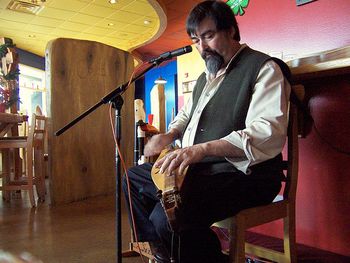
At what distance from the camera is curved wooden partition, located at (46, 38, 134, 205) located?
3.10m

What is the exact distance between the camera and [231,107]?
48.0 inches

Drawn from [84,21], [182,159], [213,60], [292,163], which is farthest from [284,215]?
[84,21]

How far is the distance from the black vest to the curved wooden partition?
7.14 feet

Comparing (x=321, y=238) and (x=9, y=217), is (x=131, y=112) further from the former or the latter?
(x=321, y=238)

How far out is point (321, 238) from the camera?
1.66m

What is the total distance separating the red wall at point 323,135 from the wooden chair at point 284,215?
0.38 meters

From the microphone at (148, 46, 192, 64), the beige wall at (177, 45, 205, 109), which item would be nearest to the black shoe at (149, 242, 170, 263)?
the microphone at (148, 46, 192, 64)

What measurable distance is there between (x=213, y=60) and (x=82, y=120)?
7.36 feet

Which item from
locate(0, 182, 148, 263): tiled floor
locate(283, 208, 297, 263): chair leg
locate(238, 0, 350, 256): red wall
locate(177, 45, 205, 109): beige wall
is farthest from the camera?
locate(177, 45, 205, 109): beige wall

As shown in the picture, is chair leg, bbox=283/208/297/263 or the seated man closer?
the seated man

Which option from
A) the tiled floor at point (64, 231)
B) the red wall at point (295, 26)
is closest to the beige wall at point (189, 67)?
the tiled floor at point (64, 231)

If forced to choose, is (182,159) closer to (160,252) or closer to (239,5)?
(160,252)

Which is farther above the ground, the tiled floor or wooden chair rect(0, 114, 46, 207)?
wooden chair rect(0, 114, 46, 207)

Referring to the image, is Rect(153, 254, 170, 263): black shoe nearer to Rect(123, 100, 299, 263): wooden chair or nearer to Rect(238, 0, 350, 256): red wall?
Rect(123, 100, 299, 263): wooden chair
